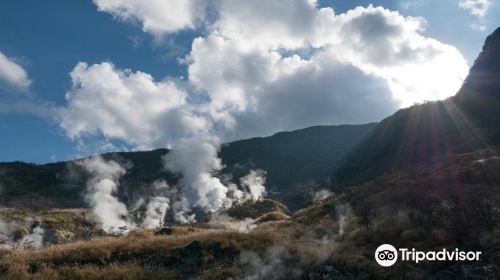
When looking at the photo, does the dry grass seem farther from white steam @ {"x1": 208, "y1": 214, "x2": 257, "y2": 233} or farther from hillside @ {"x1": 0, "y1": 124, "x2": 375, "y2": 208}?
hillside @ {"x1": 0, "y1": 124, "x2": 375, "y2": 208}

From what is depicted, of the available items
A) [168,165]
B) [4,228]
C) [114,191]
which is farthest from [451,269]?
[168,165]

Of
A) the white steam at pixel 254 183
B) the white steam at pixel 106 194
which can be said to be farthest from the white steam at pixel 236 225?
the white steam at pixel 254 183

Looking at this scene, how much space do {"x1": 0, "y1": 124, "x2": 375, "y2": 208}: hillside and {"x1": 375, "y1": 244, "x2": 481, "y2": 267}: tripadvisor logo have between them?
89.7 metres

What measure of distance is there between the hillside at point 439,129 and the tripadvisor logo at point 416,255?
50.3 m

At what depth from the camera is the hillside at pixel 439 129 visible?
7194cm

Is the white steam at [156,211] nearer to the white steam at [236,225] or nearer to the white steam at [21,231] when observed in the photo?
the white steam at [21,231]

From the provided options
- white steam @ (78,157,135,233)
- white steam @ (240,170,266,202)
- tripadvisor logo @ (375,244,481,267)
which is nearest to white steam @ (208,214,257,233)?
white steam @ (78,157,135,233)

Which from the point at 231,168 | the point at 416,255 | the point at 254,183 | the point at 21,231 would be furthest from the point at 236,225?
the point at 231,168

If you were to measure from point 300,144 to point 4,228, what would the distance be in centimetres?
13499

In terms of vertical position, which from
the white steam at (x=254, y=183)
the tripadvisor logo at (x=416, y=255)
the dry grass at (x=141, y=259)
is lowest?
the tripadvisor logo at (x=416, y=255)

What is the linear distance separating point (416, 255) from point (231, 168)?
139400 millimetres

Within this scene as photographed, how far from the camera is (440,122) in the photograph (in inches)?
3479

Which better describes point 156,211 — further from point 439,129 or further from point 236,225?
point 439,129

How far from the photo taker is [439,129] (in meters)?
85.5
